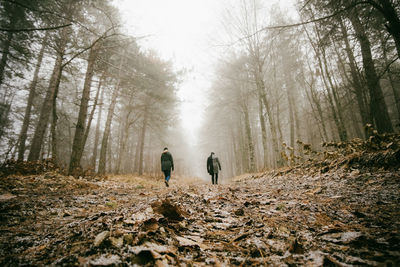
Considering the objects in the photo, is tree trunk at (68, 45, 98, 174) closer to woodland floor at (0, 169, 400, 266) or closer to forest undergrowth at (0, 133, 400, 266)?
forest undergrowth at (0, 133, 400, 266)

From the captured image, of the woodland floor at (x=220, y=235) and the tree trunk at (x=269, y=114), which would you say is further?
the tree trunk at (x=269, y=114)

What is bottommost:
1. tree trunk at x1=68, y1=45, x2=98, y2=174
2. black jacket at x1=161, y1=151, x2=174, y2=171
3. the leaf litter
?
the leaf litter

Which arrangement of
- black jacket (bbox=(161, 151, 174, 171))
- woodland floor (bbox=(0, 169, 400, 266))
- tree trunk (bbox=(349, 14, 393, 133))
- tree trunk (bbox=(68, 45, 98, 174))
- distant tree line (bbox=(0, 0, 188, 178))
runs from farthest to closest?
black jacket (bbox=(161, 151, 174, 171)), tree trunk (bbox=(68, 45, 98, 174)), distant tree line (bbox=(0, 0, 188, 178)), tree trunk (bbox=(349, 14, 393, 133)), woodland floor (bbox=(0, 169, 400, 266))

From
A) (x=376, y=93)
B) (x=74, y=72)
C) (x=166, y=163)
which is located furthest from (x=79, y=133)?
(x=376, y=93)


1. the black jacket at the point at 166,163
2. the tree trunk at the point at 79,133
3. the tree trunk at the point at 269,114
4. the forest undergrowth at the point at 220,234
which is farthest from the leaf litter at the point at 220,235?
the tree trunk at the point at 269,114

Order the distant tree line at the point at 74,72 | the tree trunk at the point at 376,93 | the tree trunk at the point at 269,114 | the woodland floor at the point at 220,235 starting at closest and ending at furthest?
the woodland floor at the point at 220,235
the tree trunk at the point at 376,93
the distant tree line at the point at 74,72
the tree trunk at the point at 269,114

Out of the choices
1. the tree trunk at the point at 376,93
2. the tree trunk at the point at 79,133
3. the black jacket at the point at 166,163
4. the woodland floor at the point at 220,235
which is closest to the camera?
the woodland floor at the point at 220,235

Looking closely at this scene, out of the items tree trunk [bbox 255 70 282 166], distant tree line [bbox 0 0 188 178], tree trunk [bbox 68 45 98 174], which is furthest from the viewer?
tree trunk [bbox 255 70 282 166]

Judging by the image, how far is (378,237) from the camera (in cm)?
119

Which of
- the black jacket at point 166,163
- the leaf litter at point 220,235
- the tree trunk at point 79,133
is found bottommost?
the leaf litter at point 220,235

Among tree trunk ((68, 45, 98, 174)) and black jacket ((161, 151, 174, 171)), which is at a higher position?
tree trunk ((68, 45, 98, 174))

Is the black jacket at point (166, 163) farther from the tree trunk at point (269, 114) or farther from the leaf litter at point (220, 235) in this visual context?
the tree trunk at point (269, 114)

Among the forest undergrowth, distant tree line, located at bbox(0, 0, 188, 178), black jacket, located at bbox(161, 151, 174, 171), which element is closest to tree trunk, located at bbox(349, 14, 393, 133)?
the forest undergrowth

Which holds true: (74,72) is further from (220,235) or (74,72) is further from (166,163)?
(220,235)
